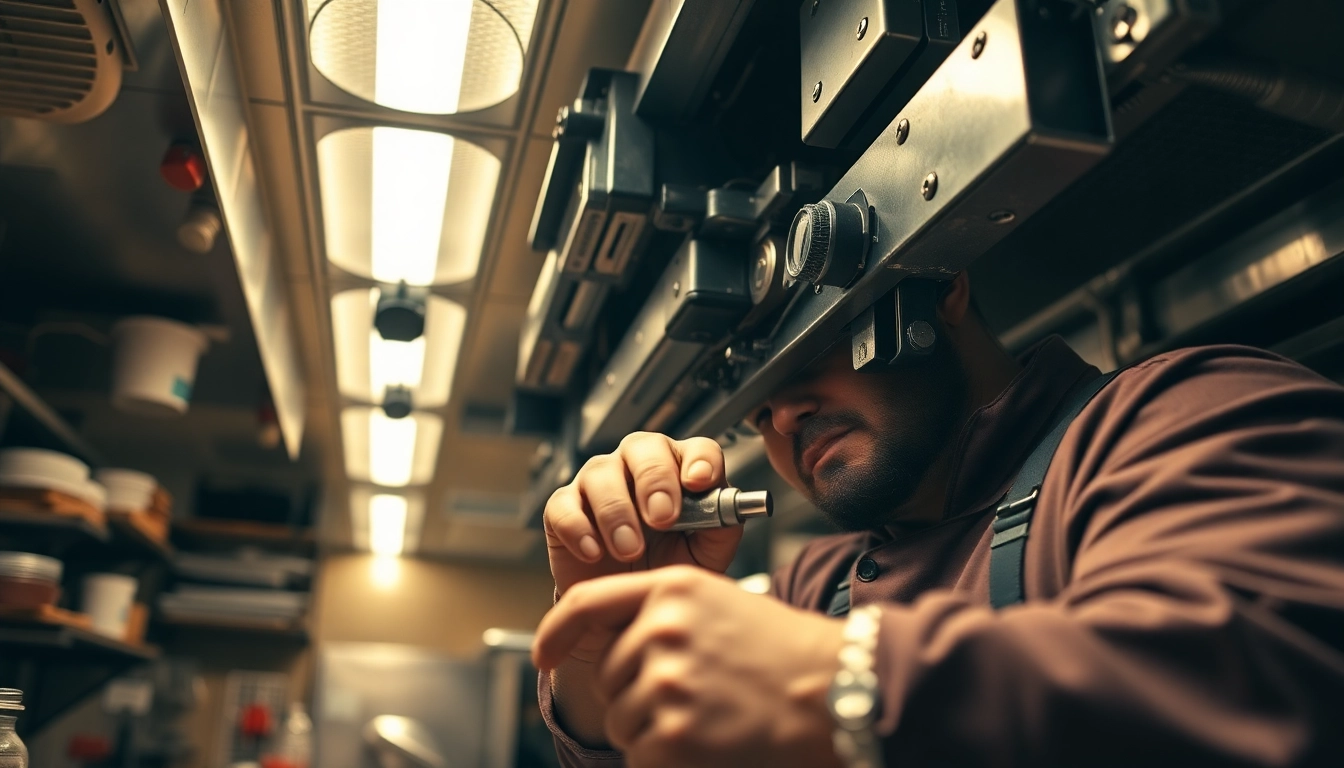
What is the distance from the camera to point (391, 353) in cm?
280

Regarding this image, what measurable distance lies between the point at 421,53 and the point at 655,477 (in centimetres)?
102

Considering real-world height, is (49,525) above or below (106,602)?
above

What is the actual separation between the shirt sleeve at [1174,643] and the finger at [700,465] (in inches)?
13.4

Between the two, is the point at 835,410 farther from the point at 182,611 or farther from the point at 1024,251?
the point at 182,611

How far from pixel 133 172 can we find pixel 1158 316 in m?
1.86

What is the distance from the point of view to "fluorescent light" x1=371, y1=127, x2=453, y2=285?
1.85 m

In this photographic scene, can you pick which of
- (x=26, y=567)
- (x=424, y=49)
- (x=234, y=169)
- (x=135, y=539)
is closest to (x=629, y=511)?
(x=424, y=49)

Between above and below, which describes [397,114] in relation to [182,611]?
above

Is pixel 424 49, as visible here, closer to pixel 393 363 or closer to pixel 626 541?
pixel 626 541

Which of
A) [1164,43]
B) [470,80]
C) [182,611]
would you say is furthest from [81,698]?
[1164,43]

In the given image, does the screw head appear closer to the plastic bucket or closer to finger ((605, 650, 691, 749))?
finger ((605, 650, 691, 749))

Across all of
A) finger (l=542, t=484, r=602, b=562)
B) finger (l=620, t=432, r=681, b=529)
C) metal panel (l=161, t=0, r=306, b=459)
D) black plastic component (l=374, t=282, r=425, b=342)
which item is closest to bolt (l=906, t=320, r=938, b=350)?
finger (l=620, t=432, r=681, b=529)

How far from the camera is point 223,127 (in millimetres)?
1713

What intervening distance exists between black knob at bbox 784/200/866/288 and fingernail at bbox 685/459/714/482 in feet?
0.73
